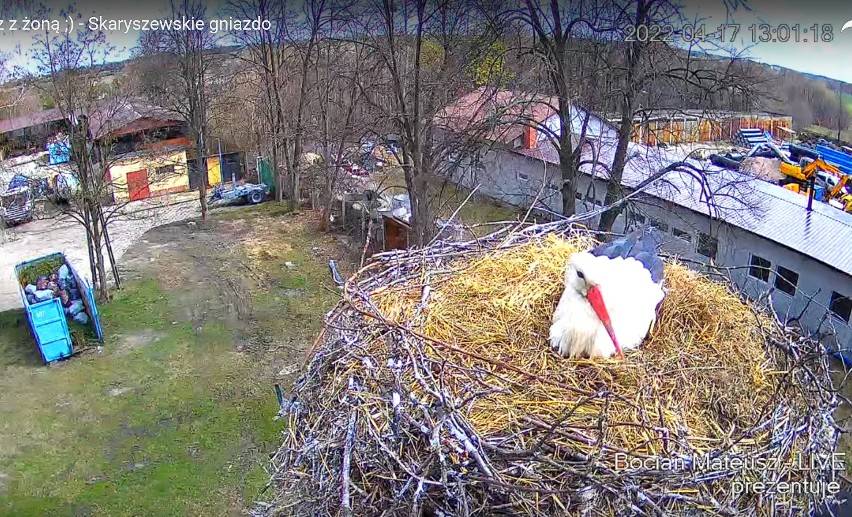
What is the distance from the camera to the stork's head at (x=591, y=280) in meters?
3.55

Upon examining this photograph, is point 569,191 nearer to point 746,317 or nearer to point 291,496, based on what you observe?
point 746,317

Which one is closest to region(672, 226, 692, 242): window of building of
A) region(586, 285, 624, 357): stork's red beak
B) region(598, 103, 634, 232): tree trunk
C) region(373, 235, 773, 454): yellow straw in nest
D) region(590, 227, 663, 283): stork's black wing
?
region(598, 103, 634, 232): tree trunk

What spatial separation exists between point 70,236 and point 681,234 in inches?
476

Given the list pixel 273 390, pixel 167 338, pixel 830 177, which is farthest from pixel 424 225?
pixel 830 177

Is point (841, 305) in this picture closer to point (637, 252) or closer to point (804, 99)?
point (637, 252)

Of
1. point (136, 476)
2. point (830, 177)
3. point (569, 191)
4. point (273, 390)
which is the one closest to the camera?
point (136, 476)

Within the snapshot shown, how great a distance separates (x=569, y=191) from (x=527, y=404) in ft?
19.3

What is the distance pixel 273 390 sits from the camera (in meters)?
7.92

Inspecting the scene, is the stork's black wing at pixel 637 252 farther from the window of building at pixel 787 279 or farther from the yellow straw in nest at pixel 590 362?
the window of building at pixel 787 279

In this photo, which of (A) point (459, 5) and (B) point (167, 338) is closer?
(B) point (167, 338)

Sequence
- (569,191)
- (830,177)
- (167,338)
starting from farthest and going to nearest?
(830,177)
(167,338)
(569,191)

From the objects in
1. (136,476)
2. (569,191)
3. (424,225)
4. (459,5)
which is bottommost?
(136,476)

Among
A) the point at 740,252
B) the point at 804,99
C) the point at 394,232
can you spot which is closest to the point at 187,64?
the point at 394,232

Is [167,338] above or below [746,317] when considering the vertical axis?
below
